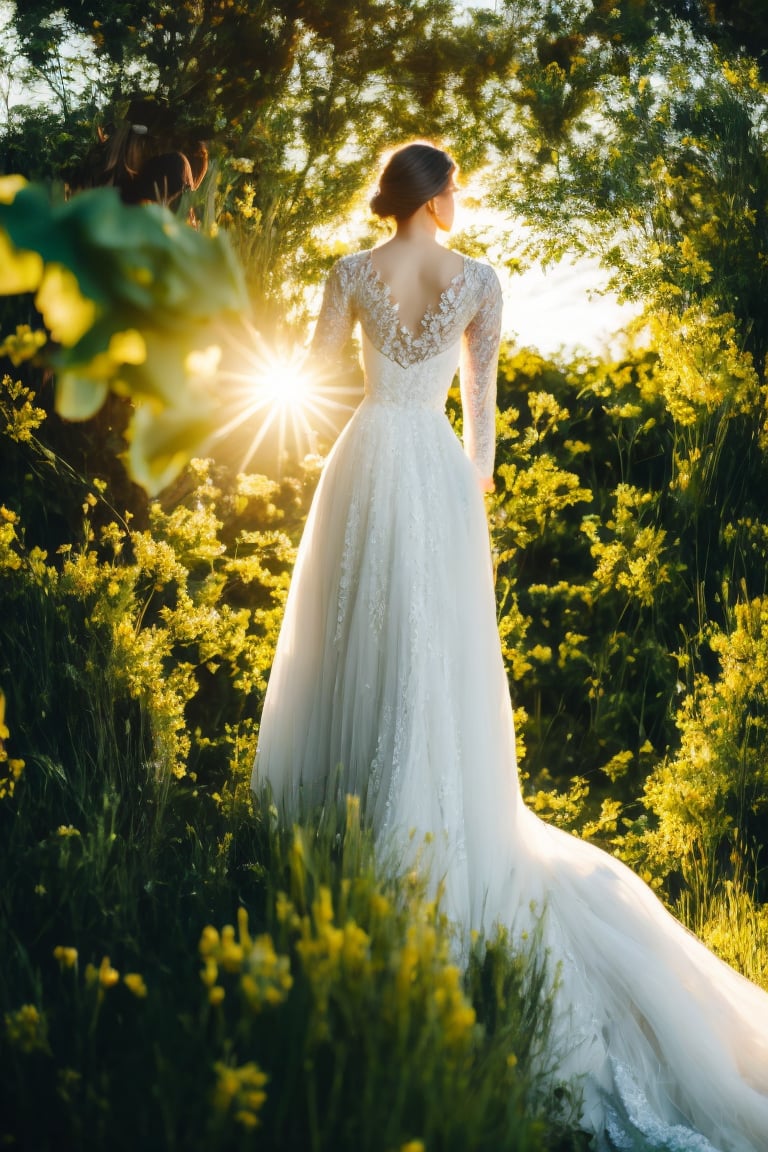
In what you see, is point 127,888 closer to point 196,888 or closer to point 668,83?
point 196,888

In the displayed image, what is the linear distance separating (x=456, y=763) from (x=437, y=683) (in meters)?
0.24

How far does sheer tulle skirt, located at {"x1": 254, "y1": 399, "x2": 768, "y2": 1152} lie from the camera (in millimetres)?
2699

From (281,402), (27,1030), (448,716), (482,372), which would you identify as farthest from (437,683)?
(281,402)

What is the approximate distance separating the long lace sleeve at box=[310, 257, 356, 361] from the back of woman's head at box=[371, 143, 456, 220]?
0.27 metres

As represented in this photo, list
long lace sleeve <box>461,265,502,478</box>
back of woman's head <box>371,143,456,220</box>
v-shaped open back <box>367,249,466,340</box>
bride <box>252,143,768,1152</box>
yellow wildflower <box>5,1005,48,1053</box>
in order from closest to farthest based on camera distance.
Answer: yellow wildflower <box>5,1005,48,1053</box> < bride <box>252,143,768,1152</box> < back of woman's head <box>371,143,456,220</box> < v-shaped open back <box>367,249,466,340</box> < long lace sleeve <box>461,265,502,478</box>

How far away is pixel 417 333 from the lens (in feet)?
10.2

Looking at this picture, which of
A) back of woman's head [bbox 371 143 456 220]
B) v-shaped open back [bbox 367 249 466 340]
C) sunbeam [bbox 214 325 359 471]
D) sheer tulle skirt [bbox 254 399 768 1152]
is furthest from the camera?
sunbeam [bbox 214 325 359 471]

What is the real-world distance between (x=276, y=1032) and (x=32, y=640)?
7.31 feet

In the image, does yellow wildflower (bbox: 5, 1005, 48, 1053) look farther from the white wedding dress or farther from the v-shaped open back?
the v-shaped open back

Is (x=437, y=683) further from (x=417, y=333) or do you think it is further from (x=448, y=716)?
(x=417, y=333)

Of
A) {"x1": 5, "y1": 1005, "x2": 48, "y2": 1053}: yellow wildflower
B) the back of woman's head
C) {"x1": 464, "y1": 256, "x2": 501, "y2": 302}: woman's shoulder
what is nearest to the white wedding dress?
{"x1": 464, "y1": 256, "x2": 501, "y2": 302}: woman's shoulder

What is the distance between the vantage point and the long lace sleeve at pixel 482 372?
316 centimetres

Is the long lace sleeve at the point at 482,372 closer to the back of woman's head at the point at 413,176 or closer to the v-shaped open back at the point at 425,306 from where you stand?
the v-shaped open back at the point at 425,306

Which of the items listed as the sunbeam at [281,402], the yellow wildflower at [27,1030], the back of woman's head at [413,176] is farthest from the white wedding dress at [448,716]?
the sunbeam at [281,402]
